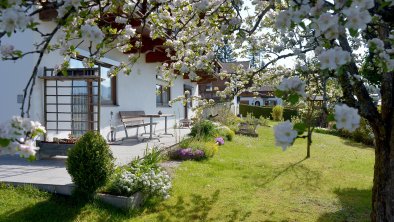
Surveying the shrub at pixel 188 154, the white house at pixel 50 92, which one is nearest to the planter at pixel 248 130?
the white house at pixel 50 92

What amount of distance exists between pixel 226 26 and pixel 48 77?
15.3 ft

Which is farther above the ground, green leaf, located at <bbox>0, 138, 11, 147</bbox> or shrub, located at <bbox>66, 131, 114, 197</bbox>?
green leaf, located at <bbox>0, 138, 11, 147</bbox>

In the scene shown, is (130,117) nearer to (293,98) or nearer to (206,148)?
(206,148)

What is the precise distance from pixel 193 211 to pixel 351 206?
264cm

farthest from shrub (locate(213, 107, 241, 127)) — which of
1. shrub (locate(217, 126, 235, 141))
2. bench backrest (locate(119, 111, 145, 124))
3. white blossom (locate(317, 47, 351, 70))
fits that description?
white blossom (locate(317, 47, 351, 70))

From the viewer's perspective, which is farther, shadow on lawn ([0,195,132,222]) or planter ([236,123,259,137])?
planter ([236,123,259,137])

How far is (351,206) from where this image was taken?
6.01 m

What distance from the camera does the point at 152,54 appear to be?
40.5 feet

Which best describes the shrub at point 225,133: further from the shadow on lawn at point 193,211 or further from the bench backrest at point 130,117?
the shadow on lawn at point 193,211

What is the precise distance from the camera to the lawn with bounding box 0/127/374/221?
4789 millimetres

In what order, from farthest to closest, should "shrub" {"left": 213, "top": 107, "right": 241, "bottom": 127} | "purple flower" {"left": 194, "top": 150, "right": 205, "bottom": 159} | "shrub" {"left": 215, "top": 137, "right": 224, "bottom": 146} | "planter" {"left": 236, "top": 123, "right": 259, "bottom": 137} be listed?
"shrub" {"left": 213, "top": 107, "right": 241, "bottom": 127}
"planter" {"left": 236, "top": 123, "right": 259, "bottom": 137}
"shrub" {"left": 215, "top": 137, "right": 224, "bottom": 146}
"purple flower" {"left": 194, "top": 150, "right": 205, "bottom": 159}

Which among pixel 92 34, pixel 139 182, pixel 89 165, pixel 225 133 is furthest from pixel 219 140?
pixel 92 34

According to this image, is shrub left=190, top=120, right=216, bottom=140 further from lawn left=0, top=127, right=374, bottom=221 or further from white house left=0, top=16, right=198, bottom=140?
white house left=0, top=16, right=198, bottom=140

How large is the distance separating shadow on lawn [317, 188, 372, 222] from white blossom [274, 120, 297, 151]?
402 centimetres
